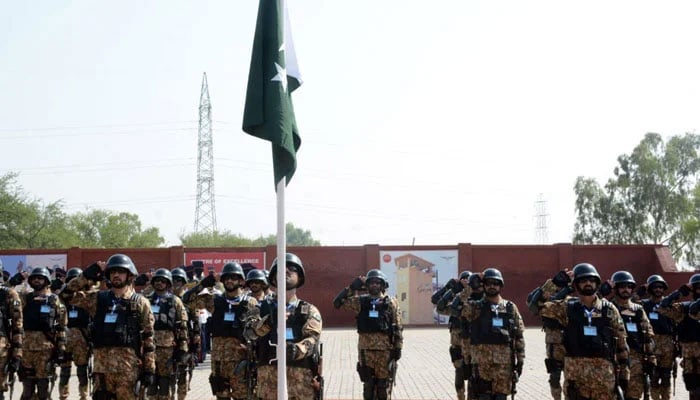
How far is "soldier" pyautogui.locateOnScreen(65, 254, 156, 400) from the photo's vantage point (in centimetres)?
939

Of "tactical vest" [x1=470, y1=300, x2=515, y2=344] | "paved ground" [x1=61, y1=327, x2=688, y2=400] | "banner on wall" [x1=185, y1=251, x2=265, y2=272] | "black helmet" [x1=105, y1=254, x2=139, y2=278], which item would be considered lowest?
"paved ground" [x1=61, y1=327, x2=688, y2=400]

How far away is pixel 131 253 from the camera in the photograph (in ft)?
113

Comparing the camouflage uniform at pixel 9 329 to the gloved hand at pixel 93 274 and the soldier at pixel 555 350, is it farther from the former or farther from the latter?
the soldier at pixel 555 350

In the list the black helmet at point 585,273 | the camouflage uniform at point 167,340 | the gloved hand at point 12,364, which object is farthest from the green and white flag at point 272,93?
the gloved hand at point 12,364

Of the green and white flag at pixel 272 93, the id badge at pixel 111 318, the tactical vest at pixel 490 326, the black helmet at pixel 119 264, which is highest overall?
the green and white flag at pixel 272 93

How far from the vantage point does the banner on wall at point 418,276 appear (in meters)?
34.4

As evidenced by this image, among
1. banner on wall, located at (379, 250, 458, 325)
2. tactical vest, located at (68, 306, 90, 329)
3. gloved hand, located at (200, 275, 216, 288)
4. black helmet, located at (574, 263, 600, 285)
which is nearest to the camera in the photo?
black helmet, located at (574, 263, 600, 285)

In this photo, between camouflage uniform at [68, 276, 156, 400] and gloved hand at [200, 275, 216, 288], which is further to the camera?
gloved hand at [200, 275, 216, 288]

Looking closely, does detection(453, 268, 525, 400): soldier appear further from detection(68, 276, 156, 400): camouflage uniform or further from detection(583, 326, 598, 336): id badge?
detection(68, 276, 156, 400): camouflage uniform

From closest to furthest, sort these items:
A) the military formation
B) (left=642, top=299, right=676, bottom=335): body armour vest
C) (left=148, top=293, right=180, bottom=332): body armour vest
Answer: the military formation
(left=148, top=293, right=180, bottom=332): body armour vest
(left=642, top=299, right=676, bottom=335): body armour vest

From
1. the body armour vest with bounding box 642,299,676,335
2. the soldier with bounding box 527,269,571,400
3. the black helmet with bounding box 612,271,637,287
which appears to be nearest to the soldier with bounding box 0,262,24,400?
the soldier with bounding box 527,269,571,400

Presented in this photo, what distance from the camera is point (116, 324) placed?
30.9ft

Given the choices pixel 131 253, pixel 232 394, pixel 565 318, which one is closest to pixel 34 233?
pixel 131 253

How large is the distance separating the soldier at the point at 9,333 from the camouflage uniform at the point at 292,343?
17.7 feet
